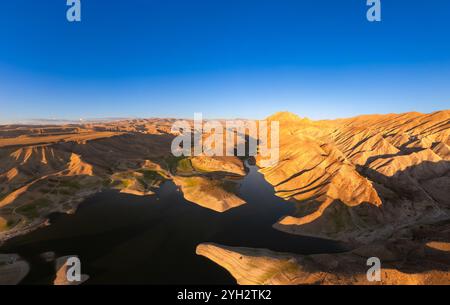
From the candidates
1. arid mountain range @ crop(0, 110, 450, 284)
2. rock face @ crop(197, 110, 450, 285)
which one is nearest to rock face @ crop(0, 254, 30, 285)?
arid mountain range @ crop(0, 110, 450, 284)

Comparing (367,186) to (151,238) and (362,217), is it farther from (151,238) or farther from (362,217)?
(151,238)

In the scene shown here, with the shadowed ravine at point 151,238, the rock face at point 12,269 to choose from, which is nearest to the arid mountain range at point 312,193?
the shadowed ravine at point 151,238

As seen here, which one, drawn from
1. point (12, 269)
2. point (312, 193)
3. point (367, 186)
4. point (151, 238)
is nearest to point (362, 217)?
point (367, 186)

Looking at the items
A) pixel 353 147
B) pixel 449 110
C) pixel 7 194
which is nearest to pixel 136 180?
pixel 7 194

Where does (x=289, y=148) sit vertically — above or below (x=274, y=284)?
above

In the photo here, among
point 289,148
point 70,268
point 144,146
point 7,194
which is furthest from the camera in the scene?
point 144,146

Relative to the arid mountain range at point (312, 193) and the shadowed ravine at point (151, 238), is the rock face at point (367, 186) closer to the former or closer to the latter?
the arid mountain range at point (312, 193)
